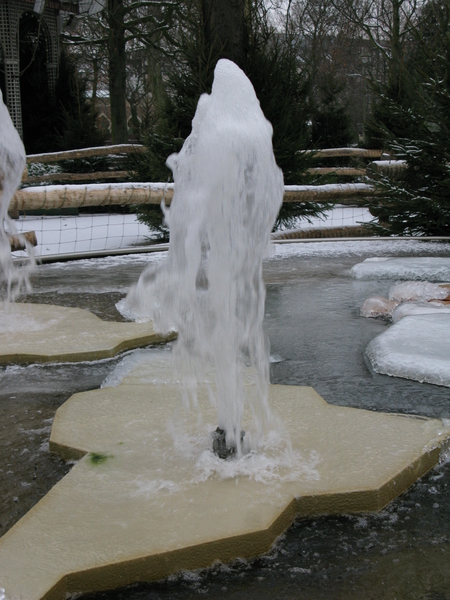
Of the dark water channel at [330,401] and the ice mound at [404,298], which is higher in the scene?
the ice mound at [404,298]

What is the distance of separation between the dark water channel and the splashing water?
511 millimetres

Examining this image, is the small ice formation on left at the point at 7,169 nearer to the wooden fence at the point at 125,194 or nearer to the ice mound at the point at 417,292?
the wooden fence at the point at 125,194

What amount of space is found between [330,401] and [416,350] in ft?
2.18

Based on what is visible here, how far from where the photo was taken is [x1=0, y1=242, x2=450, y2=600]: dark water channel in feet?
5.40

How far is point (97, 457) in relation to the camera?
2.22 meters

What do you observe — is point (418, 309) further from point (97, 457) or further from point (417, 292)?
point (97, 457)

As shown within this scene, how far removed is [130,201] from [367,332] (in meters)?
3.49

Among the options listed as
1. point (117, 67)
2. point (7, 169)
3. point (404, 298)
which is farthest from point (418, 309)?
point (117, 67)

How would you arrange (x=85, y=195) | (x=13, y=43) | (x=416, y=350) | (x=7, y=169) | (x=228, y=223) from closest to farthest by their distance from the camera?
(x=228, y=223) < (x=416, y=350) < (x=7, y=169) < (x=85, y=195) < (x=13, y=43)

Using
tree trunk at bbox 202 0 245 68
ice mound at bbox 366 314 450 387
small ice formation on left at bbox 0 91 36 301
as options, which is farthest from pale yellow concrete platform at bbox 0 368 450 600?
tree trunk at bbox 202 0 245 68

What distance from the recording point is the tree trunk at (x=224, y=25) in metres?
9.37

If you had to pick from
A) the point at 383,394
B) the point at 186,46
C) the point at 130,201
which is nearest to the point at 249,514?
the point at 383,394

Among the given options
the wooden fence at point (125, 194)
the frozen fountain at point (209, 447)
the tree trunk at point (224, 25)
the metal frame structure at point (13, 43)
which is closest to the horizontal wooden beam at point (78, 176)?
the wooden fence at point (125, 194)

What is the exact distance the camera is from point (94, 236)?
11.3 meters
